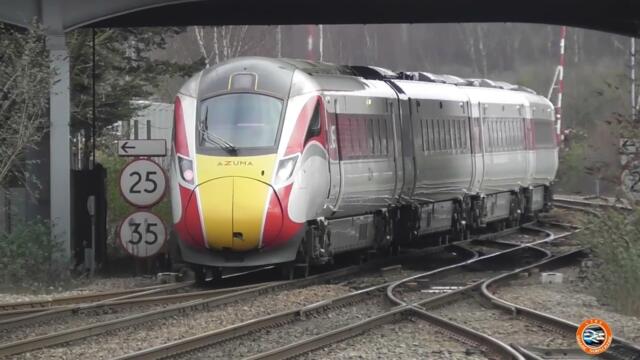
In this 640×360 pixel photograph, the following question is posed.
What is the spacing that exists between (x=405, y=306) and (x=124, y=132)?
14.4 metres

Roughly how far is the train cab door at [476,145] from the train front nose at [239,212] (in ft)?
30.7

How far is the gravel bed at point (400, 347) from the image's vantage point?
395 inches

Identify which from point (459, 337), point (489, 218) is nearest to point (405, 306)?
point (459, 337)

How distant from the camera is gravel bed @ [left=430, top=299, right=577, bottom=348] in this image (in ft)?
35.5

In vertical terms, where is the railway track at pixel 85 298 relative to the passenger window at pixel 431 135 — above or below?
below

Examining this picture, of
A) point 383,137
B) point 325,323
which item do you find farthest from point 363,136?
point 325,323

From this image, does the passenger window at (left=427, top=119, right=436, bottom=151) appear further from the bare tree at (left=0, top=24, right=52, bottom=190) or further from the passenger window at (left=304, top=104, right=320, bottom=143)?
the bare tree at (left=0, top=24, right=52, bottom=190)

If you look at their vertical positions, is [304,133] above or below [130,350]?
above

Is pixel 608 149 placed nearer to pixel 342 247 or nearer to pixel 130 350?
pixel 342 247

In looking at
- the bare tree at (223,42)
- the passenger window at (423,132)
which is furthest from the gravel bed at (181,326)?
the bare tree at (223,42)

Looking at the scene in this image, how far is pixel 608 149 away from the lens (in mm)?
19031

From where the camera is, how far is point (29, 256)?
15.7 meters

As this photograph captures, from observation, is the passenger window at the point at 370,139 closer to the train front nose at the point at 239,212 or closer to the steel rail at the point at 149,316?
the steel rail at the point at 149,316

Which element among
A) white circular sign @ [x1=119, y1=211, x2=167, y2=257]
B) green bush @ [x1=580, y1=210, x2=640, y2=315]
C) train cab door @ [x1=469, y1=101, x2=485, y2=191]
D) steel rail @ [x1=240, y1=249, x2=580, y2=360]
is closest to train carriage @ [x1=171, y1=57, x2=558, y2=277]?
train cab door @ [x1=469, y1=101, x2=485, y2=191]
